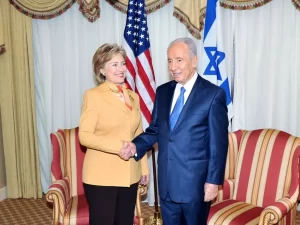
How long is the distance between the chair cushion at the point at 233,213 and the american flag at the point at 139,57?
46.0 inches

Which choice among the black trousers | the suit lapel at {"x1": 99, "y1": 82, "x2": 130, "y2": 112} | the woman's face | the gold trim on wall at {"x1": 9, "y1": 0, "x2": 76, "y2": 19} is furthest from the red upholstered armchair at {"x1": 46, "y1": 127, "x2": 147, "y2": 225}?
the gold trim on wall at {"x1": 9, "y1": 0, "x2": 76, "y2": 19}

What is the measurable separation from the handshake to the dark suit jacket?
0.21 metres

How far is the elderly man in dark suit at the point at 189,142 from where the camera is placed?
93.5 inches

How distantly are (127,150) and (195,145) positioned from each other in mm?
462

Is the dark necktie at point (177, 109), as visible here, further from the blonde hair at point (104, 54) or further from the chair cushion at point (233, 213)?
the chair cushion at point (233, 213)

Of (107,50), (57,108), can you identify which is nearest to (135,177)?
(107,50)

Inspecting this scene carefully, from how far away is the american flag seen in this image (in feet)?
12.7

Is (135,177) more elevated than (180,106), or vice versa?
(180,106)

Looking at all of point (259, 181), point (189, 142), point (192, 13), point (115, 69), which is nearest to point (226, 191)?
point (259, 181)

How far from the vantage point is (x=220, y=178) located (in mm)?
2398

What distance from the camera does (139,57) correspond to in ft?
12.7

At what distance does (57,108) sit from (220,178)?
9.84 feet

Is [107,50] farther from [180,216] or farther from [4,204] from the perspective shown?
[4,204]

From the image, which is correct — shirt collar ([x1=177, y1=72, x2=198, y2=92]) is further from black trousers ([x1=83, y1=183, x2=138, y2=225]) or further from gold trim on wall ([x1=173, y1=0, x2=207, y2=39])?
gold trim on wall ([x1=173, y1=0, x2=207, y2=39])
